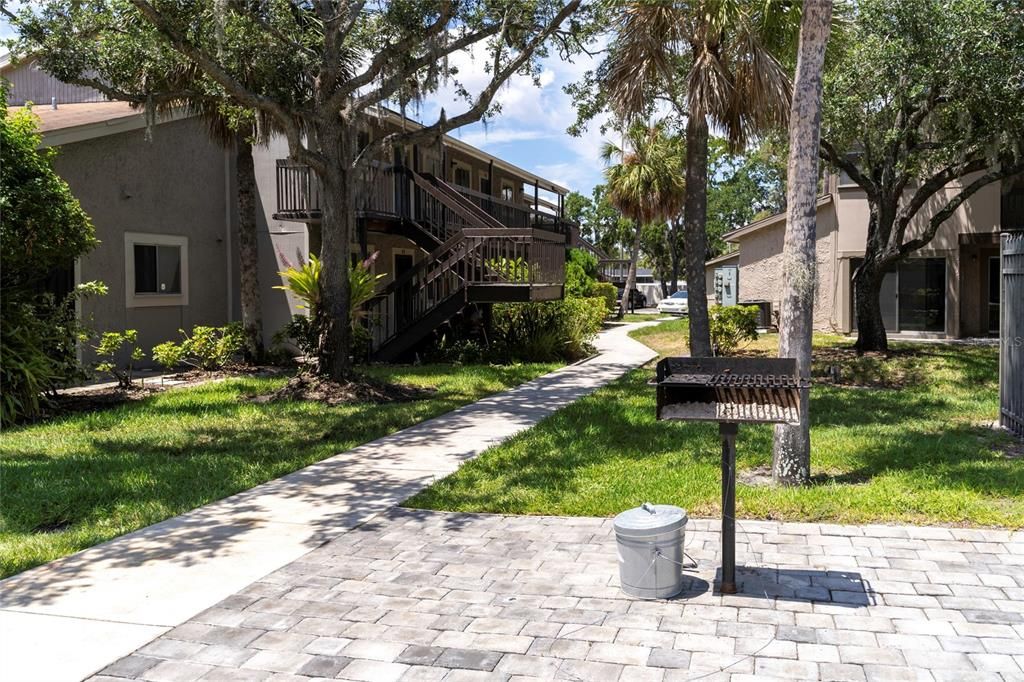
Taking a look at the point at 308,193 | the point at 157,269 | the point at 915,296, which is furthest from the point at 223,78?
the point at 915,296

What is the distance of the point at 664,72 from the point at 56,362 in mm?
9370

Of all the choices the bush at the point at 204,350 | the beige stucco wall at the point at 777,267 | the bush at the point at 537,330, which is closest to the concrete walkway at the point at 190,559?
the bush at the point at 204,350

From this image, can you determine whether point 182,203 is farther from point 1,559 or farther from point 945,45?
point 945,45

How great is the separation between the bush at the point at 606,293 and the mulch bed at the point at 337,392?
17761mm

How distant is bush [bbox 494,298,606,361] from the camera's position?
59.2ft

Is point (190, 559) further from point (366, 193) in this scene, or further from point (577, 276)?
point (577, 276)

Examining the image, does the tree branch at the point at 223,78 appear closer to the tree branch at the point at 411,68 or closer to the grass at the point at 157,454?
the tree branch at the point at 411,68

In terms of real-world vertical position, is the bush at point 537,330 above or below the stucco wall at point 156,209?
below

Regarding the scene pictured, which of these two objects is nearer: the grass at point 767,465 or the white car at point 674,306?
the grass at point 767,465

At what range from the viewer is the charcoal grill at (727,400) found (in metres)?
5.06

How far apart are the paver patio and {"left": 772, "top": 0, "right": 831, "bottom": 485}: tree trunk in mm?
1186

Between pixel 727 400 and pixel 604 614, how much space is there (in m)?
1.48

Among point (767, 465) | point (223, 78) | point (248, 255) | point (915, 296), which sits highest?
point (223, 78)

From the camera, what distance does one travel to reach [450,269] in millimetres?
16562
